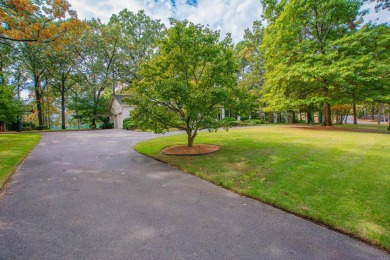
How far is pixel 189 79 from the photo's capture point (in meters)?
7.94

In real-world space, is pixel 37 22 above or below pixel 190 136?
above

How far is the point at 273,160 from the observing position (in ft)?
19.9

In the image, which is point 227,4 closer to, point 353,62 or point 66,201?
point 353,62

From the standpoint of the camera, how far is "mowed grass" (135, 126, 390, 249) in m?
3.02

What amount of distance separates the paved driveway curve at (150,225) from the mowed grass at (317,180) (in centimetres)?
35

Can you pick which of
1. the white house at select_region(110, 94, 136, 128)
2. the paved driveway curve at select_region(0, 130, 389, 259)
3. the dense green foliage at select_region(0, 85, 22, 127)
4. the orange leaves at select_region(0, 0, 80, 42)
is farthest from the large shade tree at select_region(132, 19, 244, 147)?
the white house at select_region(110, 94, 136, 128)

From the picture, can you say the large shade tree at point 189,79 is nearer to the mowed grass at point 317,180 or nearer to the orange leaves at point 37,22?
the mowed grass at point 317,180

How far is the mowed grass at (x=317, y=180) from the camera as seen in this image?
3.02m

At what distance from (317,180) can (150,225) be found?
3712mm

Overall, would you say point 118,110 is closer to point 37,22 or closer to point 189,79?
point 37,22

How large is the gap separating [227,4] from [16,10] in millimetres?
10465

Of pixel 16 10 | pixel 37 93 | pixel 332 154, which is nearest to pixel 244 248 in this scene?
pixel 332 154

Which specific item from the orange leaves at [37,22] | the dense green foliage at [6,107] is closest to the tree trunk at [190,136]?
the orange leaves at [37,22]

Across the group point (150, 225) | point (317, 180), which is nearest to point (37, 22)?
point (150, 225)
